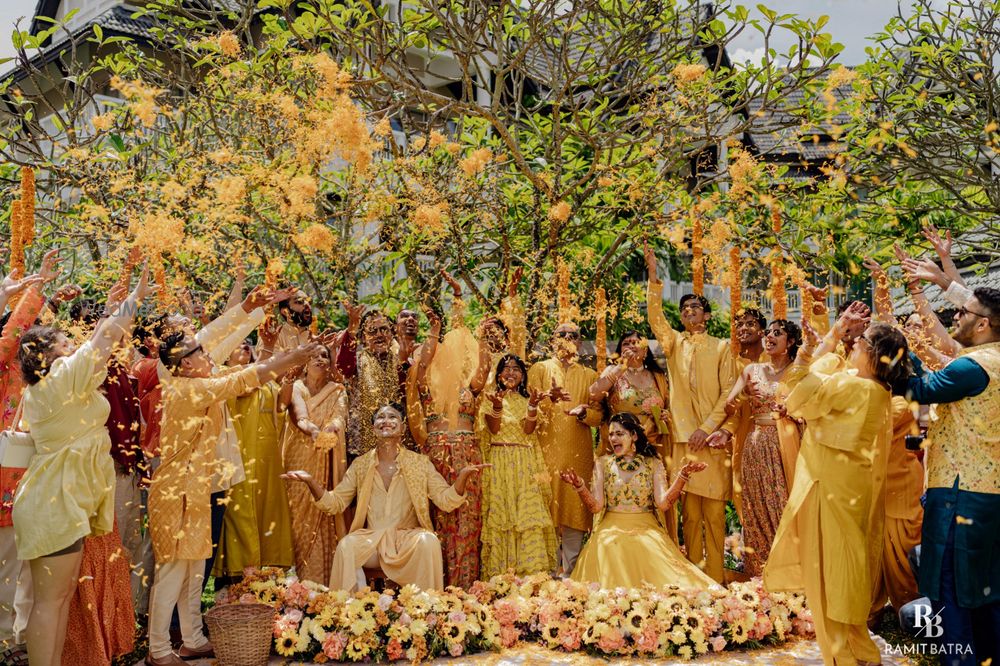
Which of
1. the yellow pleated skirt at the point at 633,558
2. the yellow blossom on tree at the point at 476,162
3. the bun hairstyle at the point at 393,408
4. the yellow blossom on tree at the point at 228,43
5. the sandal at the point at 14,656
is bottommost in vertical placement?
the sandal at the point at 14,656

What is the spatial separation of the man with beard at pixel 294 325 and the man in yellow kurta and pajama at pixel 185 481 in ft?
4.49

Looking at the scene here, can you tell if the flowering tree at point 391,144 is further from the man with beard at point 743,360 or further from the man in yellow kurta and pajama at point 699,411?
the man with beard at point 743,360

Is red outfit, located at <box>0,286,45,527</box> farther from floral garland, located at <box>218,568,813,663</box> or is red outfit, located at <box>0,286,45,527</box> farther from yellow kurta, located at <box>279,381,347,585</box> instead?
yellow kurta, located at <box>279,381,347,585</box>

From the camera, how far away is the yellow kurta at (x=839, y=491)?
4.81 metres

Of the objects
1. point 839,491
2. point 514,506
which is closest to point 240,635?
point 514,506

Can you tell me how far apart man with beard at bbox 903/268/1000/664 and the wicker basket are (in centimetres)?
343

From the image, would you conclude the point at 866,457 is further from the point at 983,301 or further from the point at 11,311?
the point at 11,311

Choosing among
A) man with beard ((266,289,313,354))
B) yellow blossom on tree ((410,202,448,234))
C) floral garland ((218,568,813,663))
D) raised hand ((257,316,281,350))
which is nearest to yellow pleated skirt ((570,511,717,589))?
floral garland ((218,568,813,663))

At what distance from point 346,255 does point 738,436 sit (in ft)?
12.2

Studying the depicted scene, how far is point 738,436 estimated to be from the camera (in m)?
6.96

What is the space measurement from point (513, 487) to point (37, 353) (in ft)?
10.8

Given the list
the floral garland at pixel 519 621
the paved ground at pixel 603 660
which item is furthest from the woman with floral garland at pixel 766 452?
the paved ground at pixel 603 660

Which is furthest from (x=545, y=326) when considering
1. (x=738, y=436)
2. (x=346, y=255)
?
(x=738, y=436)

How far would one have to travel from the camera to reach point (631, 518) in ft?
20.5
